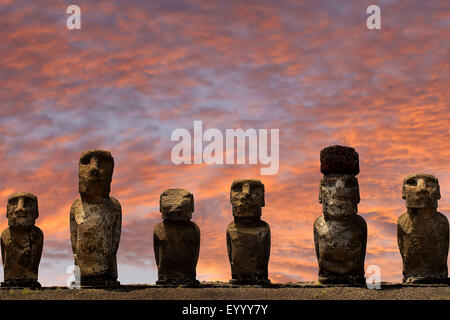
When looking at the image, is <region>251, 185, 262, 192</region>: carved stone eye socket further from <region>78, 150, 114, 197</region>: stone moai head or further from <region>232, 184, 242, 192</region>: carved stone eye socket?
<region>78, 150, 114, 197</region>: stone moai head

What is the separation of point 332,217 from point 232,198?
8.61 ft

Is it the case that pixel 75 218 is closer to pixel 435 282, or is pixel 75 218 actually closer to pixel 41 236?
pixel 41 236

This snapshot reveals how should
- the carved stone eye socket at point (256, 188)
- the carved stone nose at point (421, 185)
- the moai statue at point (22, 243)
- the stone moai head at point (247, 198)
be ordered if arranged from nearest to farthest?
1. the carved stone nose at point (421, 185)
2. the stone moai head at point (247, 198)
3. the carved stone eye socket at point (256, 188)
4. the moai statue at point (22, 243)

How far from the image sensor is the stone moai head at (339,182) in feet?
59.0

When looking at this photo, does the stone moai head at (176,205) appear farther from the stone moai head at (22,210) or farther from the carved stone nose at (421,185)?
the carved stone nose at (421,185)

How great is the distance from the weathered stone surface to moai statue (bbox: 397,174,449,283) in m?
1.62

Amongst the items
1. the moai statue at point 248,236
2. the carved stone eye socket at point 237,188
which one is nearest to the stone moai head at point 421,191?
the moai statue at point 248,236

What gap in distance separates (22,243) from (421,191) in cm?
1036

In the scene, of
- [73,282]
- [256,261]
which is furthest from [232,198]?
[73,282]

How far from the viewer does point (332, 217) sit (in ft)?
59.3

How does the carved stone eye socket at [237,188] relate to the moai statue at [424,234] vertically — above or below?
above

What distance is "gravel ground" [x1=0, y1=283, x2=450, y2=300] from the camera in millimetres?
16109
